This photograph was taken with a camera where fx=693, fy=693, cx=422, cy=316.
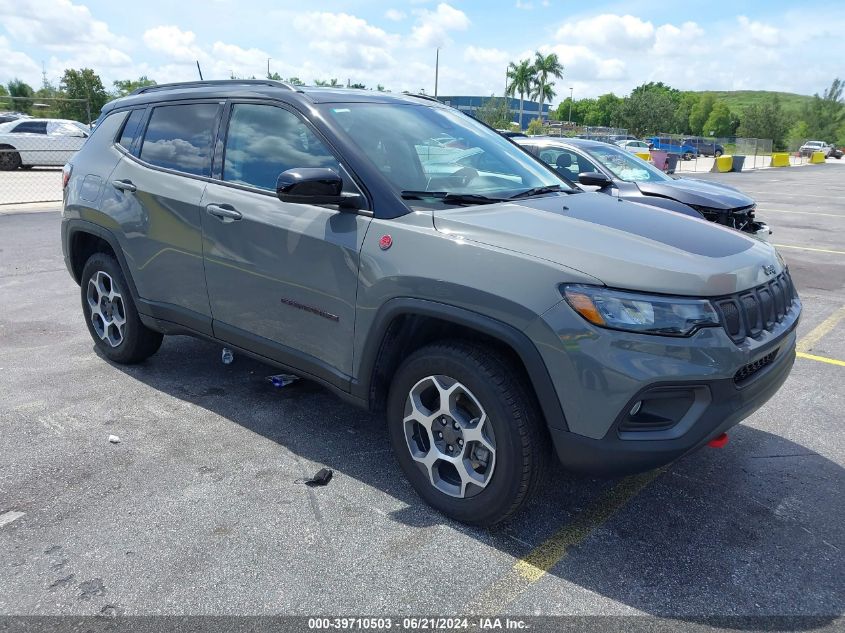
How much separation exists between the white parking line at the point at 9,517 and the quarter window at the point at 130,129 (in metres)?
2.47

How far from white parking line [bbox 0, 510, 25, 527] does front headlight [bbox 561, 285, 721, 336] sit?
2.54 m

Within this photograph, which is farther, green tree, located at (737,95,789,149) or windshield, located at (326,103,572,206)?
green tree, located at (737,95,789,149)

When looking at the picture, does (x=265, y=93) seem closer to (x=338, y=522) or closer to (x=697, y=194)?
(x=338, y=522)

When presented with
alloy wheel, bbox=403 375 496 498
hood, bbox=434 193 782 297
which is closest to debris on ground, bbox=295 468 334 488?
alloy wheel, bbox=403 375 496 498

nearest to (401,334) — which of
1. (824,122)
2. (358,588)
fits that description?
(358,588)

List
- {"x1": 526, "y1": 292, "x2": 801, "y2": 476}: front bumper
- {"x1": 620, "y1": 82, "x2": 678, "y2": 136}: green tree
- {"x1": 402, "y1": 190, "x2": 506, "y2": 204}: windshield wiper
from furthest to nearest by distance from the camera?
{"x1": 620, "y1": 82, "x2": 678, "y2": 136}: green tree
{"x1": 402, "y1": 190, "x2": 506, "y2": 204}: windshield wiper
{"x1": 526, "y1": 292, "x2": 801, "y2": 476}: front bumper

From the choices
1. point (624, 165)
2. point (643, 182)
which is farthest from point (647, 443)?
point (624, 165)

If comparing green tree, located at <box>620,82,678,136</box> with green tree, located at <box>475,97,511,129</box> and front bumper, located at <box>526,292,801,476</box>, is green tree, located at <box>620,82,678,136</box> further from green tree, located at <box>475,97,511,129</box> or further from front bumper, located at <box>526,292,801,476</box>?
front bumper, located at <box>526,292,801,476</box>

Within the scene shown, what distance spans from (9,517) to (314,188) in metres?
1.96

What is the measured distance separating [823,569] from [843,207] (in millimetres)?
18713

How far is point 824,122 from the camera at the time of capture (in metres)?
93.8

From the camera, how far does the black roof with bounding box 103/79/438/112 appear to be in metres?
3.65

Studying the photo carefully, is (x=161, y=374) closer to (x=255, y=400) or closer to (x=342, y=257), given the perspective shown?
(x=255, y=400)

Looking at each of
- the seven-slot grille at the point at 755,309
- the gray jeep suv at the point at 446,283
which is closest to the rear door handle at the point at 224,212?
the gray jeep suv at the point at 446,283
